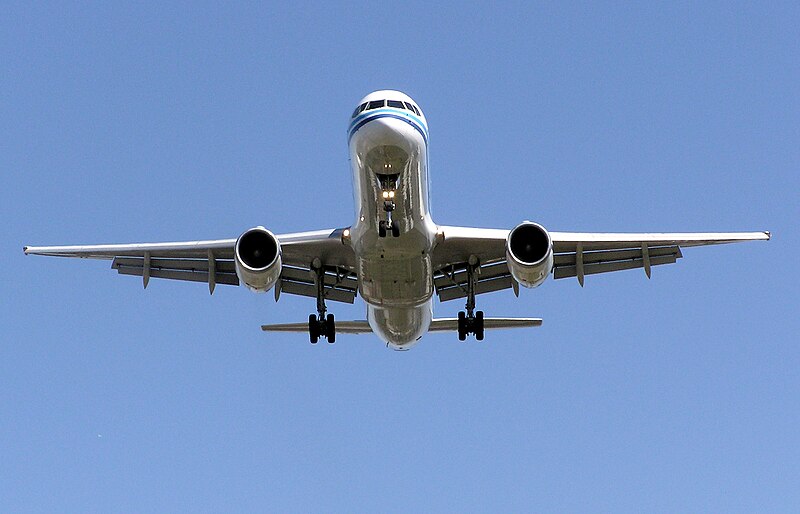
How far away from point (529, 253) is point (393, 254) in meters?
2.86

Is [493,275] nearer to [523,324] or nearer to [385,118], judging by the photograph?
[523,324]

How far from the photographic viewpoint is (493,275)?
28.4 metres

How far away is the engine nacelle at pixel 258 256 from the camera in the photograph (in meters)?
23.9

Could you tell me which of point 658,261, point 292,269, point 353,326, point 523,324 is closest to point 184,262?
point 292,269

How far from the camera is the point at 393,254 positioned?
24219 millimetres

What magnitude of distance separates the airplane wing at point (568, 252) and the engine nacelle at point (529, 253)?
1.43 meters

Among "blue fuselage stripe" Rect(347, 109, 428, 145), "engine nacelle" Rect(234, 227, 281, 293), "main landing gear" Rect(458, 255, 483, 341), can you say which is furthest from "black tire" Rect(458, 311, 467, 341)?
"blue fuselage stripe" Rect(347, 109, 428, 145)

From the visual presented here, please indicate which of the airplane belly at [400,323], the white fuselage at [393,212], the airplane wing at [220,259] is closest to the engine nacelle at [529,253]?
the white fuselage at [393,212]

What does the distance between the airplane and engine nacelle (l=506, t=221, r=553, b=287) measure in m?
0.02

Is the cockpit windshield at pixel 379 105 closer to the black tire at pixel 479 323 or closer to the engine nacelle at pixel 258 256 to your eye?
the engine nacelle at pixel 258 256

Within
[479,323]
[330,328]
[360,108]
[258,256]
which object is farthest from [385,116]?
[479,323]

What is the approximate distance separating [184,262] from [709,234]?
12.5 m

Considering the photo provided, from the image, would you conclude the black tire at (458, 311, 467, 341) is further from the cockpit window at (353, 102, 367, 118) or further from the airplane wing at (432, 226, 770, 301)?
the cockpit window at (353, 102, 367, 118)

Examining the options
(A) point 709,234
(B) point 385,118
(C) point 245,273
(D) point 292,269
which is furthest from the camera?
(D) point 292,269
